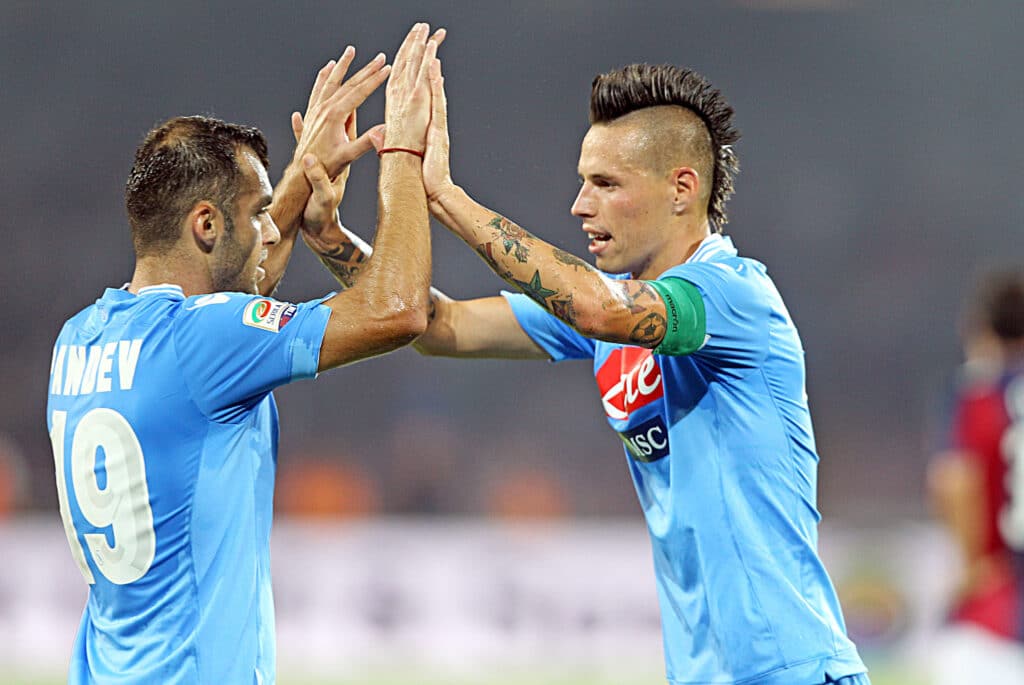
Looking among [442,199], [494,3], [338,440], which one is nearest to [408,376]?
[338,440]

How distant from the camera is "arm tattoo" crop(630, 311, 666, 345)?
3.21 m

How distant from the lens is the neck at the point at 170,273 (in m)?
3.29

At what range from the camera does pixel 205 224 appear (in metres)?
3.29

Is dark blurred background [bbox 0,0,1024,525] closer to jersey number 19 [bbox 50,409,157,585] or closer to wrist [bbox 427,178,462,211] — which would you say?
wrist [bbox 427,178,462,211]

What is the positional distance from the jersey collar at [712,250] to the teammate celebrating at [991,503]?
204 centimetres

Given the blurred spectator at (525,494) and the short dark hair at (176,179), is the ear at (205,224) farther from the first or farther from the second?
the blurred spectator at (525,494)

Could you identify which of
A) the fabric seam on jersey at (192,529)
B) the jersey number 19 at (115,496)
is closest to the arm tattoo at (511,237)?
the fabric seam on jersey at (192,529)

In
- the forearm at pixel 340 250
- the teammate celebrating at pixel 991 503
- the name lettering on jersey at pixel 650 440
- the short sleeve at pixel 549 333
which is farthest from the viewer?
the teammate celebrating at pixel 991 503

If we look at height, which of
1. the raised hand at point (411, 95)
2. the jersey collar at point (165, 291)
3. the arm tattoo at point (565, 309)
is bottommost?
the arm tattoo at point (565, 309)

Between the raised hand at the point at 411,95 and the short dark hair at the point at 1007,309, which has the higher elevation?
the raised hand at the point at 411,95

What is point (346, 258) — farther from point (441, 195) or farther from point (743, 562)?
point (743, 562)

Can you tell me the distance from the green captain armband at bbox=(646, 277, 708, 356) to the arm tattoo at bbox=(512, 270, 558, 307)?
28 centimetres

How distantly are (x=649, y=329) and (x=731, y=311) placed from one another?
0.29m

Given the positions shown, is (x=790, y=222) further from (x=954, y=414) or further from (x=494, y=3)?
(x=954, y=414)
